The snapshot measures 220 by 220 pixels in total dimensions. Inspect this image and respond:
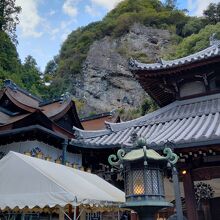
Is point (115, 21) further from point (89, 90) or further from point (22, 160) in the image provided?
point (22, 160)

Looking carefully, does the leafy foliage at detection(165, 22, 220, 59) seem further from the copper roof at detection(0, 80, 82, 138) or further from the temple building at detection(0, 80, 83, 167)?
the temple building at detection(0, 80, 83, 167)

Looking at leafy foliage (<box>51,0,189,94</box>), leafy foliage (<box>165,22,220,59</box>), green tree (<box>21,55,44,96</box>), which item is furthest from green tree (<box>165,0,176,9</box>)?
green tree (<box>21,55,44,96</box>)

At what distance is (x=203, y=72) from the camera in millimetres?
9641

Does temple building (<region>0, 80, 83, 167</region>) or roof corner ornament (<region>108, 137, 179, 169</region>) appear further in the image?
temple building (<region>0, 80, 83, 167</region>)

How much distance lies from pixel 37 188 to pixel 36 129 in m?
8.16

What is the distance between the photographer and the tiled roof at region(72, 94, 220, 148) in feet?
23.3

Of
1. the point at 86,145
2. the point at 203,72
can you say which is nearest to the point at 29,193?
the point at 86,145

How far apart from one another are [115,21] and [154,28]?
722cm

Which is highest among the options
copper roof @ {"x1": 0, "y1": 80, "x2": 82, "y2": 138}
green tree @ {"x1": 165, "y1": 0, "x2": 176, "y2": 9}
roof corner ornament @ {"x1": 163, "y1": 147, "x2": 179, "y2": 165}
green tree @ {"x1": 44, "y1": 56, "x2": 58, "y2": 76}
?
green tree @ {"x1": 165, "y1": 0, "x2": 176, "y2": 9}

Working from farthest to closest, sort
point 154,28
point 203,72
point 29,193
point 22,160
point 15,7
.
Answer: point 154,28 → point 15,7 → point 203,72 → point 22,160 → point 29,193

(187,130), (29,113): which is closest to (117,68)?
(29,113)

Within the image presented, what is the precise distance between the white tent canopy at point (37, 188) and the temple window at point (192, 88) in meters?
5.21

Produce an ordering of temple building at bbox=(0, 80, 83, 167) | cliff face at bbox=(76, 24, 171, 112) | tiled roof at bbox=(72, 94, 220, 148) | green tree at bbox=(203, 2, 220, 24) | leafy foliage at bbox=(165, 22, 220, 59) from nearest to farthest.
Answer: tiled roof at bbox=(72, 94, 220, 148)
temple building at bbox=(0, 80, 83, 167)
leafy foliage at bbox=(165, 22, 220, 59)
cliff face at bbox=(76, 24, 171, 112)
green tree at bbox=(203, 2, 220, 24)

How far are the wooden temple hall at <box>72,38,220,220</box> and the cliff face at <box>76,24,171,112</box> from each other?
1222 inches
